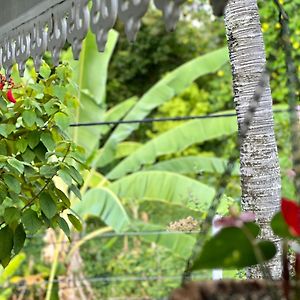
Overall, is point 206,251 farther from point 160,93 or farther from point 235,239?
point 160,93

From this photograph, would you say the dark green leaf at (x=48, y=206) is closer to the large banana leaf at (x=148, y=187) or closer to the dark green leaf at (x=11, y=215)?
the dark green leaf at (x=11, y=215)

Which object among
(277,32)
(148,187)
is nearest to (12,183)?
(148,187)

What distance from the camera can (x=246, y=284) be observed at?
91 centimetres

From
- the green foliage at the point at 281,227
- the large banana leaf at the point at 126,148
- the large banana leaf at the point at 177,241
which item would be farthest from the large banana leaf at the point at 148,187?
the green foliage at the point at 281,227

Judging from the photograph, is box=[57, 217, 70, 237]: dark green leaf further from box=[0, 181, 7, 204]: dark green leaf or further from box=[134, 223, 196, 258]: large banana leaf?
box=[134, 223, 196, 258]: large banana leaf

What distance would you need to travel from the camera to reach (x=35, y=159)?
2682 millimetres

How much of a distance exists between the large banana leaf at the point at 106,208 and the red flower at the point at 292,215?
515 cm

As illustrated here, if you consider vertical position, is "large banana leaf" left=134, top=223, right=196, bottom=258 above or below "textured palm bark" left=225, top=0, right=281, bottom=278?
below

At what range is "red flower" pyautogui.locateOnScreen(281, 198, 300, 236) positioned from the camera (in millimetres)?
842

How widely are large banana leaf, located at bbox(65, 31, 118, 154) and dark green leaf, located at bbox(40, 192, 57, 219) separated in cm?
388

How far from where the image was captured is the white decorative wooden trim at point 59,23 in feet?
4.36

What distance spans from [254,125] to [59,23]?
2.18 ft

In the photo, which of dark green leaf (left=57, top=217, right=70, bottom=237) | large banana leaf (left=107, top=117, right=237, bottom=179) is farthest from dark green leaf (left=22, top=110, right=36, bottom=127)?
large banana leaf (left=107, top=117, right=237, bottom=179)

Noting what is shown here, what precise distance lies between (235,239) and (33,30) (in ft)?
5.14
